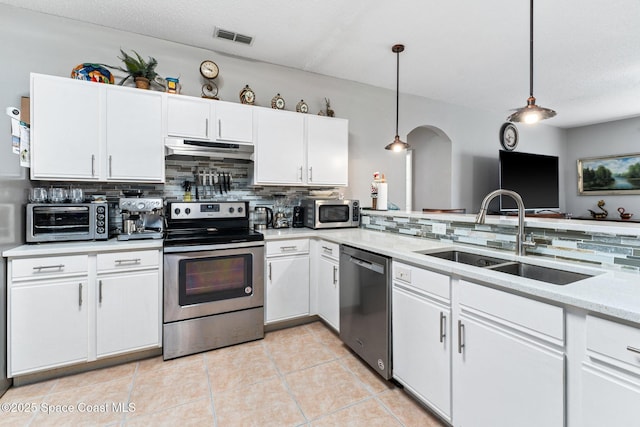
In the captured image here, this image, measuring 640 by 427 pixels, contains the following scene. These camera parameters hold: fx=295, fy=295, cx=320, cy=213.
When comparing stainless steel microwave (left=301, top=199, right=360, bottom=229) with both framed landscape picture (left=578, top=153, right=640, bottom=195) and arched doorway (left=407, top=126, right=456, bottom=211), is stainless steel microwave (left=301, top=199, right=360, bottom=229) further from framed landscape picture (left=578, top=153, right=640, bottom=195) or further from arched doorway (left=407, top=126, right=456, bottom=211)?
framed landscape picture (left=578, top=153, right=640, bottom=195)

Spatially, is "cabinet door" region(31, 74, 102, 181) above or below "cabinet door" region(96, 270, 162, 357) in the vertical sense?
above

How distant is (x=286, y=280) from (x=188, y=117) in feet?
5.41

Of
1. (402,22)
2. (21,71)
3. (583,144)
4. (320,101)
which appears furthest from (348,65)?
(583,144)

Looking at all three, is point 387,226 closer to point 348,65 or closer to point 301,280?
point 301,280

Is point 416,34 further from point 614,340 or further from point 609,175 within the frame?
point 609,175

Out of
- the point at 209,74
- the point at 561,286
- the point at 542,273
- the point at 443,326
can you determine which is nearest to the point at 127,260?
the point at 209,74

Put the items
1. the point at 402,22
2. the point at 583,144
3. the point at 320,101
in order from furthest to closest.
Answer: the point at 583,144
the point at 320,101
the point at 402,22

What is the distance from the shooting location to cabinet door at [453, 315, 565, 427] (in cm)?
107

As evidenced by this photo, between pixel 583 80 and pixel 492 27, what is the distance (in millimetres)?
A: 2107

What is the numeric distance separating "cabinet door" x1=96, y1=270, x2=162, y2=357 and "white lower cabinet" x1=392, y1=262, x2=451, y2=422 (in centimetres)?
173

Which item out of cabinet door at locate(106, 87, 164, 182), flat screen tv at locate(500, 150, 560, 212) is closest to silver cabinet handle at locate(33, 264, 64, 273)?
cabinet door at locate(106, 87, 164, 182)

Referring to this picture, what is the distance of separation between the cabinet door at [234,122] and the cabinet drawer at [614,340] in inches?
101

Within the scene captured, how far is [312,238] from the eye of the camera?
2.75m

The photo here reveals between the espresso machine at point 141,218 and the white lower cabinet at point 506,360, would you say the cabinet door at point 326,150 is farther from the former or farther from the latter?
the white lower cabinet at point 506,360
